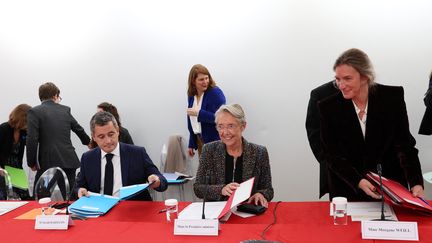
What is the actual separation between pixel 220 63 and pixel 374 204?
2.92 metres

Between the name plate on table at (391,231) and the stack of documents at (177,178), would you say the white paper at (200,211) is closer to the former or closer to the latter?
the name plate on table at (391,231)

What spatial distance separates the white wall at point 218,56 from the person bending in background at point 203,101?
12.8 inches

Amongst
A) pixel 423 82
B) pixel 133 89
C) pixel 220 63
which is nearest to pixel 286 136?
pixel 220 63

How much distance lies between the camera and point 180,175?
14.6 feet

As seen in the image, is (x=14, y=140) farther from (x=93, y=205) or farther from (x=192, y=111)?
(x=93, y=205)

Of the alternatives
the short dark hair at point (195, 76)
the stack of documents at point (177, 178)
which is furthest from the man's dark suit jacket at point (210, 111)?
the stack of documents at point (177, 178)

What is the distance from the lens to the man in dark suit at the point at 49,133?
13.2 ft

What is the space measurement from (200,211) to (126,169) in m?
0.77

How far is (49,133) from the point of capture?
4.14m

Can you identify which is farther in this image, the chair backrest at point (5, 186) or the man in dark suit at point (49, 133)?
the man in dark suit at point (49, 133)

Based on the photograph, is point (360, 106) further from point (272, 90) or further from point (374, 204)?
point (272, 90)

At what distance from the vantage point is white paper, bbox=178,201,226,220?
1.94 metres

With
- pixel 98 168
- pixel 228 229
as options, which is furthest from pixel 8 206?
pixel 228 229

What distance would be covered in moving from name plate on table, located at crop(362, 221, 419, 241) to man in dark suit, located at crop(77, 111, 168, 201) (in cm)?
135
